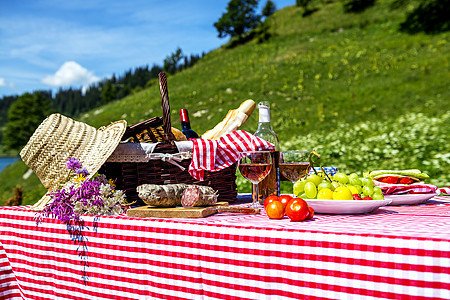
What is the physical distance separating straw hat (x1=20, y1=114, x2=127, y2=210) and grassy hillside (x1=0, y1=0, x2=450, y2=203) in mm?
5672

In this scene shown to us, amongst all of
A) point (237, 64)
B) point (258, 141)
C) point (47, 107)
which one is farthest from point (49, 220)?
point (47, 107)

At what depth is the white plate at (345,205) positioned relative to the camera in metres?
1.65

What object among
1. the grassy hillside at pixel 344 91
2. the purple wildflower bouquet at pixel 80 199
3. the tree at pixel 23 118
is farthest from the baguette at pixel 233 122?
the tree at pixel 23 118

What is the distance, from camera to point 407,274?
1.16m

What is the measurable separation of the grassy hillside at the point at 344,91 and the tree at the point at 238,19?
12.2 metres

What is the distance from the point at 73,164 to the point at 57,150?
231 mm

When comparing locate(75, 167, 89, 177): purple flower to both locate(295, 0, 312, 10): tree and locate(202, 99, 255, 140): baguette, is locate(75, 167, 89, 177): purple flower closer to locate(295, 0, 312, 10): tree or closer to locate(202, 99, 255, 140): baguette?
locate(202, 99, 255, 140): baguette

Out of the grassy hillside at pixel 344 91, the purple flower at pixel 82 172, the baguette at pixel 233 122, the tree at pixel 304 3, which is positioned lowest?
the purple flower at pixel 82 172

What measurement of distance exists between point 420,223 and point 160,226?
3.52 feet

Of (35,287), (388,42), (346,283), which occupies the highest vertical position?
(388,42)

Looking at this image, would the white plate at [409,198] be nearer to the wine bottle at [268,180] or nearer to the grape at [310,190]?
the grape at [310,190]

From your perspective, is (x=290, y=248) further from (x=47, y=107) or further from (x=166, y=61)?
(x=166, y=61)

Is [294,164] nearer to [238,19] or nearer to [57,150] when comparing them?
[57,150]

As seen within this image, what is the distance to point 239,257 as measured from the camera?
147 cm
